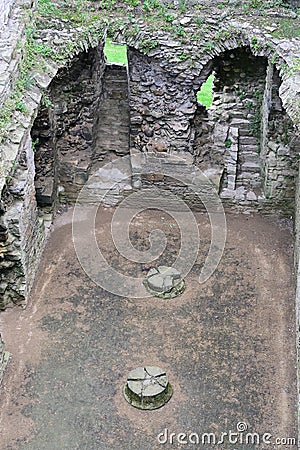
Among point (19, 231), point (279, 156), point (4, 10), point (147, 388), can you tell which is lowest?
point (147, 388)

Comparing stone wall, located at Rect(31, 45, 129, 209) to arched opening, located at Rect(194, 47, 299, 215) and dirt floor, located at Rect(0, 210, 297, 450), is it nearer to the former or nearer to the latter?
dirt floor, located at Rect(0, 210, 297, 450)

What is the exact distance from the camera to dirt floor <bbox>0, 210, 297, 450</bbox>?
8.00 m

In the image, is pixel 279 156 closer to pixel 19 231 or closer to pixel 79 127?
pixel 79 127

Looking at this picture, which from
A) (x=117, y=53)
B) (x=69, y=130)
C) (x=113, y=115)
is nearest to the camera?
(x=69, y=130)

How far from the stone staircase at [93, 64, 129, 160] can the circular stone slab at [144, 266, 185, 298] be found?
2.90 metres

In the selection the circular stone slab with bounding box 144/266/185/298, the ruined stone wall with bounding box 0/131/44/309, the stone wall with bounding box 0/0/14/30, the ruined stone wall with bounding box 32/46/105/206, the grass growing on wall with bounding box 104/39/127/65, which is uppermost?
the stone wall with bounding box 0/0/14/30

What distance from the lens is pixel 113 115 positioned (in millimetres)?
12133

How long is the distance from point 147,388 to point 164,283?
6.76 feet

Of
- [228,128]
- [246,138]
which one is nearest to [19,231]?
[228,128]

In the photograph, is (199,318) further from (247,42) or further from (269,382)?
(247,42)

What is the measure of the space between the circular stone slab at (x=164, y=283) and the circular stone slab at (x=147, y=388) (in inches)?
64.0

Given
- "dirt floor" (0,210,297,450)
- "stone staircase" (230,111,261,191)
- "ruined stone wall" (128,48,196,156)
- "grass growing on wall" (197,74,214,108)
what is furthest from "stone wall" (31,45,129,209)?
"grass growing on wall" (197,74,214,108)

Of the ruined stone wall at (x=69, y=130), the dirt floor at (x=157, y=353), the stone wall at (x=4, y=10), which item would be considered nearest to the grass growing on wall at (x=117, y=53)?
the ruined stone wall at (x=69, y=130)

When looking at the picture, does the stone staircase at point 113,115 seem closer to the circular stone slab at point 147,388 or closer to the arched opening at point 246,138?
the arched opening at point 246,138
